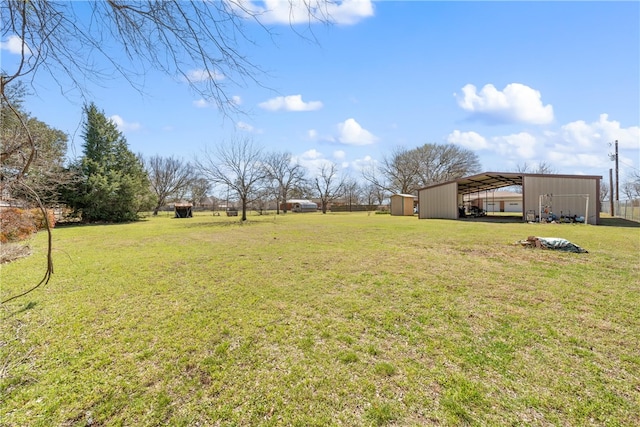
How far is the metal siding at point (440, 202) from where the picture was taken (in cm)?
1949

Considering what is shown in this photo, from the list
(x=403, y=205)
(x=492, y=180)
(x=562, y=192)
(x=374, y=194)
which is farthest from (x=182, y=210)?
(x=374, y=194)

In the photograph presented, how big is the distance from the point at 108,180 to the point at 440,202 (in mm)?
24540

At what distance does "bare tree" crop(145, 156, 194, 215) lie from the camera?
4047 centimetres

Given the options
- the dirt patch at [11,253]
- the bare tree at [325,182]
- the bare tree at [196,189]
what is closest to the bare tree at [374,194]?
the bare tree at [325,182]

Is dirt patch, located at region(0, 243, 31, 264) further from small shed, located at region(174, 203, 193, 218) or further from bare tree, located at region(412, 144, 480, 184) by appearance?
bare tree, located at region(412, 144, 480, 184)

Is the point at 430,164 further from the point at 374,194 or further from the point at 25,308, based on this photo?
the point at 25,308

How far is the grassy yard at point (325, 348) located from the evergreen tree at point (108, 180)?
56.9 ft

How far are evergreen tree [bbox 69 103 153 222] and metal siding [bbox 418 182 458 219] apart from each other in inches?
904

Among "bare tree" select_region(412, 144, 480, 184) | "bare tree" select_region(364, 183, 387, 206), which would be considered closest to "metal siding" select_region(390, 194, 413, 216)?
"bare tree" select_region(412, 144, 480, 184)

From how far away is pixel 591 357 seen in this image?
Result: 2275 millimetres

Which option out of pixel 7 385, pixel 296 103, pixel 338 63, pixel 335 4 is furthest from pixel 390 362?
pixel 7 385

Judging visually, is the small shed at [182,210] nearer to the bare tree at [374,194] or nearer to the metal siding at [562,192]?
the metal siding at [562,192]

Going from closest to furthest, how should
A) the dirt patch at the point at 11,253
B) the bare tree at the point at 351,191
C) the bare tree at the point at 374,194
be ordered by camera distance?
1. the dirt patch at the point at 11,253
2. the bare tree at the point at 351,191
3. the bare tree at the point at 374,194

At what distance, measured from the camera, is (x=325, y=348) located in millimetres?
2494
